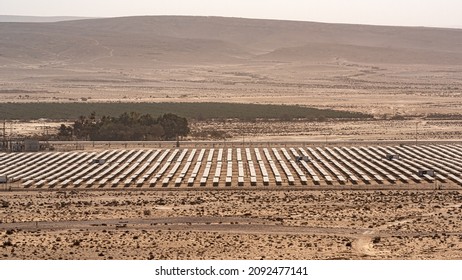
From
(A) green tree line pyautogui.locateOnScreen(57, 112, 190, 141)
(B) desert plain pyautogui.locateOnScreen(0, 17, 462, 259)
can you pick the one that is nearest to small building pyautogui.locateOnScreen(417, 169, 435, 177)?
(B) desert plain pyautogui.locateOnScreen(0, 17, 462, 259)

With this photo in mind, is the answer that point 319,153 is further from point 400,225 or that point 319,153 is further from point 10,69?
point 10,69

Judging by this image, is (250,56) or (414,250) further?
(250,56)

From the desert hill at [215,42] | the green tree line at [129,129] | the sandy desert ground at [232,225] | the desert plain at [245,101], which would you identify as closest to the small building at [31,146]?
the green tree line at [129,129]

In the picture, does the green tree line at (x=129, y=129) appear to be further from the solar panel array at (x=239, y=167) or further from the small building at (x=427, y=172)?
the small building at (x=427, y=172)

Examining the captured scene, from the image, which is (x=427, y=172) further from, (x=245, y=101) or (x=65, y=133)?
(x=245, y=101)

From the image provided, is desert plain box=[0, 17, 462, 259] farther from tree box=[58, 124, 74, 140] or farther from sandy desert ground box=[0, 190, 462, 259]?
tree box=[58, 124, 74, 140]

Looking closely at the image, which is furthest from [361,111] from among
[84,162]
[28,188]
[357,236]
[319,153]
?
[357,236]
